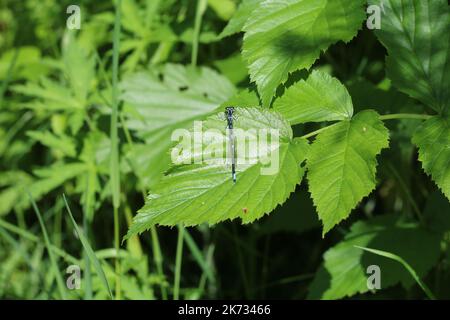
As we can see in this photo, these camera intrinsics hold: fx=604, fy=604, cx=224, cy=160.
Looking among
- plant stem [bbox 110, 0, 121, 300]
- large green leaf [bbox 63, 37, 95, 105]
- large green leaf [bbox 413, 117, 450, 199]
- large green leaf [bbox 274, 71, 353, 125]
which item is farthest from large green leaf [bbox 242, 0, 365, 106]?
large green leaf [bbox 63, 37, 95, 105]

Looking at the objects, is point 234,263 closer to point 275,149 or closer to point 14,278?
point 14,278

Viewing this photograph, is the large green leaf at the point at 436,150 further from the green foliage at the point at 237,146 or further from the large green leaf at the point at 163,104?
the large green leaf at the point at 163,104

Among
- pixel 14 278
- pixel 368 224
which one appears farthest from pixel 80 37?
pixel 368 224

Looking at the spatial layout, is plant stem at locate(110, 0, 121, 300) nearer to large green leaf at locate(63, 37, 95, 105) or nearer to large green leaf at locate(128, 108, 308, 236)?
large green leaf at locate(128, 108, 308, 236)

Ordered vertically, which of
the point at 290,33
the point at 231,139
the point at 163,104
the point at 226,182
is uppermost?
the point at 290,33

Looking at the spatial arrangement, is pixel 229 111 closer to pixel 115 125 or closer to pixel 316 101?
pixel 316 101

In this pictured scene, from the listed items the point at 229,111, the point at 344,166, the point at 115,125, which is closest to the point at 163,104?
the point at 115,125
